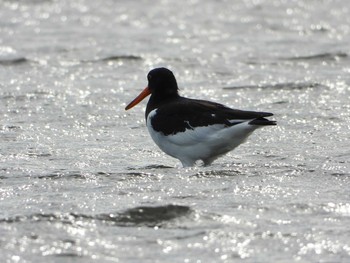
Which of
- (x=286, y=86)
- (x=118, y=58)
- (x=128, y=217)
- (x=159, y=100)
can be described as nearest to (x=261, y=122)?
(x=159, y=100)

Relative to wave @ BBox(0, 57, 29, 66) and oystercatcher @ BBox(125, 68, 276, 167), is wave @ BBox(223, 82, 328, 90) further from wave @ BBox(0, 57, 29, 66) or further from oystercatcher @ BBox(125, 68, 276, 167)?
oystercatcher @ BBox(125, 68, 276, 167)

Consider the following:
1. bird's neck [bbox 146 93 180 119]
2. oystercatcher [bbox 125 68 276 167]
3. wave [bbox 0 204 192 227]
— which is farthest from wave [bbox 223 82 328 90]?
→ wave [bbox 0 204 192 227]

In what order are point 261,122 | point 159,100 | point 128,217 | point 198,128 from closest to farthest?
point 128,217 → point 261,122 → point 198,128 → point 159,100

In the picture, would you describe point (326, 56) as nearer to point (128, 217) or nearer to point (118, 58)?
point (118, 58)

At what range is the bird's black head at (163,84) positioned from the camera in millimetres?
9477

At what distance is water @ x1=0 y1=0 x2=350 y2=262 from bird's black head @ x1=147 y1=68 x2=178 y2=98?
21.9 inches

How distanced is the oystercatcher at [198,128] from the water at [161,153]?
19 cm

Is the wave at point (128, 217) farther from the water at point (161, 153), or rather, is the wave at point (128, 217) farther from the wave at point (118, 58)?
the wave at point (118, 58)

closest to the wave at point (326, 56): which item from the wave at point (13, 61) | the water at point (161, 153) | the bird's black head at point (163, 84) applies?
the water at point (161, 153)

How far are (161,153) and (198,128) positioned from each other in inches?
37.1

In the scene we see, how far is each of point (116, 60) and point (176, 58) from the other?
871 millimetres

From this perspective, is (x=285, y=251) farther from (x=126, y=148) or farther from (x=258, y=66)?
(x=258, y=66)

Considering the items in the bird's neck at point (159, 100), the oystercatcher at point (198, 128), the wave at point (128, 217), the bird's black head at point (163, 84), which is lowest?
the wave at point (128, 217)

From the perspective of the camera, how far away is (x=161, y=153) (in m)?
9.56
